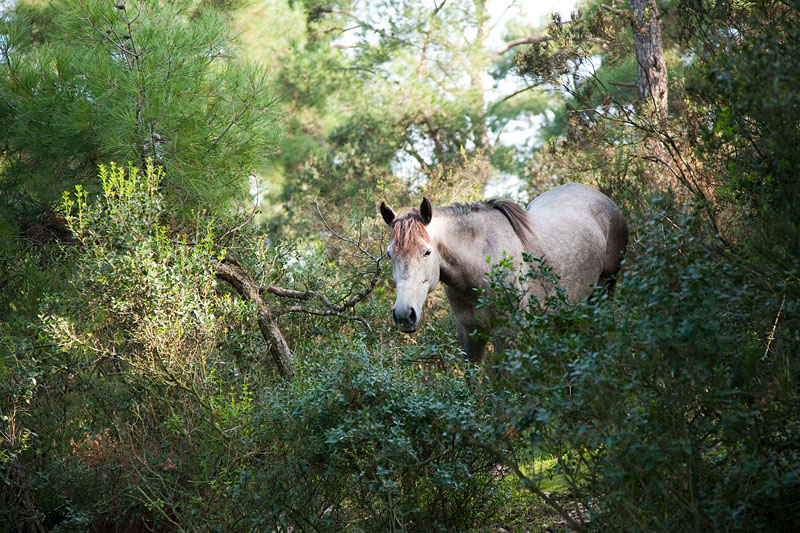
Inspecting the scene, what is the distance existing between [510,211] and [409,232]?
44.2 inches

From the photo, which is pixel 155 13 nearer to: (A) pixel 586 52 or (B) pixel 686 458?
(A) pixel 586 52

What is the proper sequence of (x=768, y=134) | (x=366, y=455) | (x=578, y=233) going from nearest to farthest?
(x=768, y=134), (x=366, y=455), (x=578, y=233)

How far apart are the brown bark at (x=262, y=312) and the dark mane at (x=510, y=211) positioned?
6.37 ft

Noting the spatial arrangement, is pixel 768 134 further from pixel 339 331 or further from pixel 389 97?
pixel 389 97

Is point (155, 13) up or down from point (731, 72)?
down

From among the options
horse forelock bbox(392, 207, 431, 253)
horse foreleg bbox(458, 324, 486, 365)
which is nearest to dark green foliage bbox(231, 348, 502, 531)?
horse forelock bbox(392, 207, 431, 253)

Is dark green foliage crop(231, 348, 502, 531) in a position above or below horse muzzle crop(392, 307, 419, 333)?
below

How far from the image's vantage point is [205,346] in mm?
4766

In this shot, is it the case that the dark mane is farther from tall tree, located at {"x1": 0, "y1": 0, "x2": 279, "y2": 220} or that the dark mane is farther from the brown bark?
tall tree, located at {"x1": 0, "y1": 0, "x2": 279, "y2": 220}

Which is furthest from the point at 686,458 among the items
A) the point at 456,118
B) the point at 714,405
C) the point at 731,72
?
the point at 456,118

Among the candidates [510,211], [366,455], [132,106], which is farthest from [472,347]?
[132,106]

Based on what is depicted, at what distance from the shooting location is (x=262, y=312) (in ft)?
20.1

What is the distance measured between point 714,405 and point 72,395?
199 inches

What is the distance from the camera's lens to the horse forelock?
478 cm
